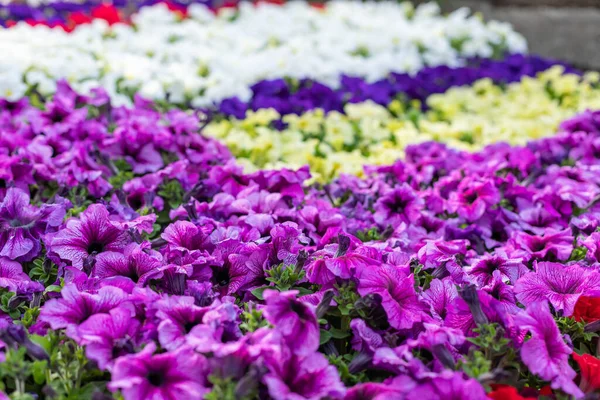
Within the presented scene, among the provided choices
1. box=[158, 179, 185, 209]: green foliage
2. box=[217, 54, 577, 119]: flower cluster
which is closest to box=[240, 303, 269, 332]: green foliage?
box=[158, 179, 185, 209]: green foliage

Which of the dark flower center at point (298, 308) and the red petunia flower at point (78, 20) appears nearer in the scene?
the dark flower center at point (298, 308)

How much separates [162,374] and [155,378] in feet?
0.05

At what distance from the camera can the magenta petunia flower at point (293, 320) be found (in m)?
1.30

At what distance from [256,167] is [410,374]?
1.65 metres

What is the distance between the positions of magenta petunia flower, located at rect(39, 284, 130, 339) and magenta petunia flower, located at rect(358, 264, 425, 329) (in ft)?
1.75

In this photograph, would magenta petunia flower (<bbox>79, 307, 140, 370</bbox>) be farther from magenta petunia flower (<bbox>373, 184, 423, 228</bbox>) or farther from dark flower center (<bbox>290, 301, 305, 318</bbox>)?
magenta petunia flower (<bbox>373, 184, 423, 228</bbox>)

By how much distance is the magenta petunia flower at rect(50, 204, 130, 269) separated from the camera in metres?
1.67

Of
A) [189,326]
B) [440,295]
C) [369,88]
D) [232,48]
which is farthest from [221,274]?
[232,48]

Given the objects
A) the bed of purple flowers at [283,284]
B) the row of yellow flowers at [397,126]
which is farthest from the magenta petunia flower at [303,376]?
the row of yellow flowers at [397,126]

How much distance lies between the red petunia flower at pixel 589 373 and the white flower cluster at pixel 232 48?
A: 2.52m

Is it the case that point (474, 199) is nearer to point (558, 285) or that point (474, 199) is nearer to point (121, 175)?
point (558, 285)

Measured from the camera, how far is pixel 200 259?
164 cm

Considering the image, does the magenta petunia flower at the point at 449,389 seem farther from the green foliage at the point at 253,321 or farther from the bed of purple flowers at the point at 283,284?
the green foliage at the point at 253,321

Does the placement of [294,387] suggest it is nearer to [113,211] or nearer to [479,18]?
[113,211]
